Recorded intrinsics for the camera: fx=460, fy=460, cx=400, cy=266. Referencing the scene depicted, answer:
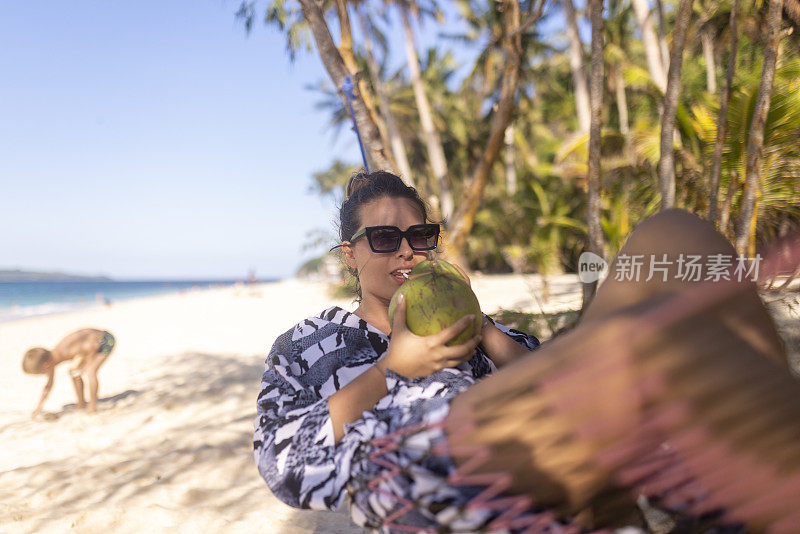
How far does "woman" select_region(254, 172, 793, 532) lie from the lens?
2.80ft

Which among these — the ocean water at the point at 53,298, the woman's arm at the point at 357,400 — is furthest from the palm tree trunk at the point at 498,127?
the ocean water at the point at 53,298

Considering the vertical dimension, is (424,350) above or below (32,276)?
above

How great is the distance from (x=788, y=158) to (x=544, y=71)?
70.2 ft

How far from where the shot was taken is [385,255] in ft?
5.10

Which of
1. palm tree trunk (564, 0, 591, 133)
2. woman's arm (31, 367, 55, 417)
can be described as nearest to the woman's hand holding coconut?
woman's arm (31, 367, 55, 417)

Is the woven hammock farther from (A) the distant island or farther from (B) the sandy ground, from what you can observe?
(A) the distant island

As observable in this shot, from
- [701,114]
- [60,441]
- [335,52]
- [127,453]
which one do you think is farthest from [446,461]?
[701,114]

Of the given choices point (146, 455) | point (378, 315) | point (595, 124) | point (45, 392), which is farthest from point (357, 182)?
point (45, 392)

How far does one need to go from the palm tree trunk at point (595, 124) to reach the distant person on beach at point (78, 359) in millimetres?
6053

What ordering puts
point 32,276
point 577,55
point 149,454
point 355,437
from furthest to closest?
1. point 32,276
2. point 577,55
3. point 149,454
4. point 355,437

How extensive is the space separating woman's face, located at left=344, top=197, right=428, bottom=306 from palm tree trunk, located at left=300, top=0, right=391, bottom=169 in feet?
7.15

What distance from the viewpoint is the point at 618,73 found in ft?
58.9

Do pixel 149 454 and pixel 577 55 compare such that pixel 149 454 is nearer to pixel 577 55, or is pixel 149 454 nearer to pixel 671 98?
pixel 671 98

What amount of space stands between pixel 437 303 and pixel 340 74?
3.42m
